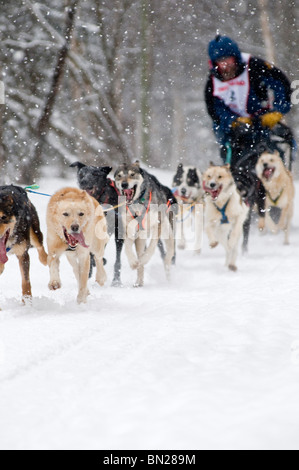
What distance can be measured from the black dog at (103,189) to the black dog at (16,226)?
937 mm

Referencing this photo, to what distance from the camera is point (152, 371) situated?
2467 millimetres

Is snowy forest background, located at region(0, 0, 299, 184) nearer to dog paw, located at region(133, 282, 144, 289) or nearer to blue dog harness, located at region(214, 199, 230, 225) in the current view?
blue dog harness, located at region(214, 199, 230, 225)

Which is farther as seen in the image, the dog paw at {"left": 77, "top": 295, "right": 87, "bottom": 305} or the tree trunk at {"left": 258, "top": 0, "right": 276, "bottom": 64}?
the tree trunk at {"left": 258, "top": 0, "right": 276, "bottom": 64}

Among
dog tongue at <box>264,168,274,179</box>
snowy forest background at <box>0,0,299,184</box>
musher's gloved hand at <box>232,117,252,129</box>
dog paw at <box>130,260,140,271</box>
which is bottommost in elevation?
dog paw at <box>130,260,140,271</box>

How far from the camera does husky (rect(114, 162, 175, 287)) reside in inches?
206

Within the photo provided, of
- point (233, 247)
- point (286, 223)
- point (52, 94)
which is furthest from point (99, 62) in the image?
point (233, 247)

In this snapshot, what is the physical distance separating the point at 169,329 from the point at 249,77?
5.28 meters

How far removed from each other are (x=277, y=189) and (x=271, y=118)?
1.19m

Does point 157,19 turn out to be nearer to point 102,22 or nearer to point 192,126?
point 102,22

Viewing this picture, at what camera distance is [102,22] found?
39.8 ft

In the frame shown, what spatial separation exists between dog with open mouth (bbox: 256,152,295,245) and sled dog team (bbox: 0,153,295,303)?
0.01 m

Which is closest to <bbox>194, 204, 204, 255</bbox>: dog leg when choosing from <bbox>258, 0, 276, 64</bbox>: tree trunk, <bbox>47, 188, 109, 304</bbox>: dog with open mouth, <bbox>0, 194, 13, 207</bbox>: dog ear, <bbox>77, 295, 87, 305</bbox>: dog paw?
<bbox>47, 188, 109, 304</bbox>: dog with open mouth

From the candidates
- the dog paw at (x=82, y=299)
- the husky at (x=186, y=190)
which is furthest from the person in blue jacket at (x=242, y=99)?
the dog paw at (x=82, y=299)
